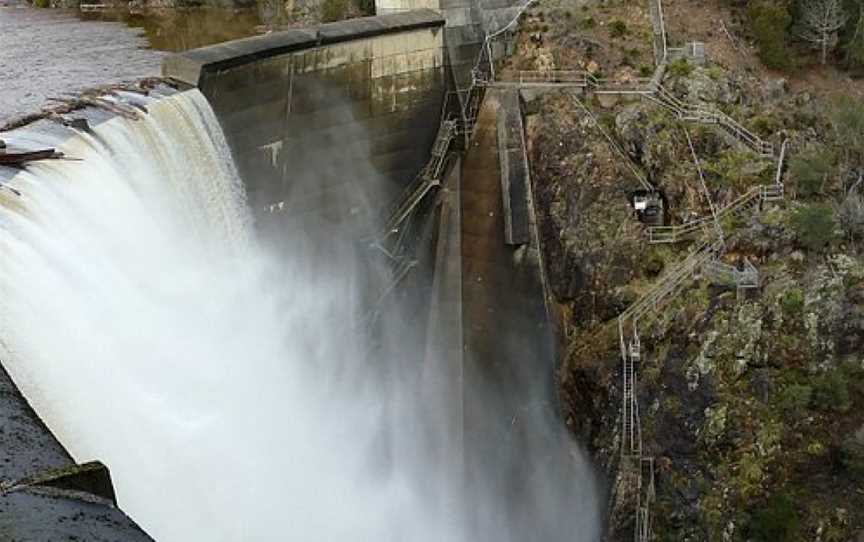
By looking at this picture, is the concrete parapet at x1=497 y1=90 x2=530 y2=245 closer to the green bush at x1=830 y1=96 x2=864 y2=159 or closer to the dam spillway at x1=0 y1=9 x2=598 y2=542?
the dam spillway at x1=0 y1=9 x2=598 y2=542

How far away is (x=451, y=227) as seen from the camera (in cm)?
2372

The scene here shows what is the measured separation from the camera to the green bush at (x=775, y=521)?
18516mm

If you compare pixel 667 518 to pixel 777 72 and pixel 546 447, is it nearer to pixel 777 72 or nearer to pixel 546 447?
pixel 546 447

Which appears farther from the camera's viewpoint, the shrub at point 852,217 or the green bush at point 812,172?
the green bush at point 812,172

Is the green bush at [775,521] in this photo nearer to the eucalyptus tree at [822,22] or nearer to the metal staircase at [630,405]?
the metal staircase at [630,405]

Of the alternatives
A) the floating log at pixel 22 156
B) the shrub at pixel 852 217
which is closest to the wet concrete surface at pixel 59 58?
the floating log at pixel 22 156

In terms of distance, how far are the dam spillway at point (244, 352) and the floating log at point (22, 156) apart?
204 mm

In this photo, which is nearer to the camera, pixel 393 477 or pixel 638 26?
pixel 393 477

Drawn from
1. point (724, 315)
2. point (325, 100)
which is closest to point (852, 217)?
point (724, 315)

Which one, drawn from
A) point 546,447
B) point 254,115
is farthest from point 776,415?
point 254,115

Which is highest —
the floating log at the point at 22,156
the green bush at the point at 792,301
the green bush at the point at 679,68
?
the green bush at the point at 679,68

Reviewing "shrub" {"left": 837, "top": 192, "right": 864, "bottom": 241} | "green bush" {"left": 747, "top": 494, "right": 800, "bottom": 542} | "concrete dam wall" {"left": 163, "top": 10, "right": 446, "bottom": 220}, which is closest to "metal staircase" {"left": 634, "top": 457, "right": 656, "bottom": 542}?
"green bush" {"left": 747, "top": 494, "right": 800, "bottom": 542}

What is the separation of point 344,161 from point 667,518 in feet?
36.6

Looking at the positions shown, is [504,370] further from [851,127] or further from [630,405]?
[851,127]
